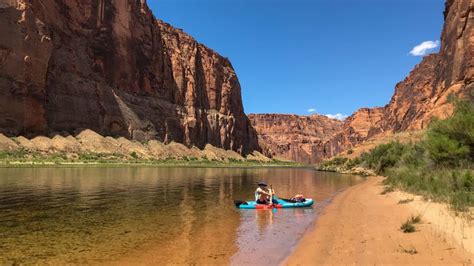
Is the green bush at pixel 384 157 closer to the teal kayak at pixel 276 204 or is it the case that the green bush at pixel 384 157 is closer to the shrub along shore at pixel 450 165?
the shrub along shore at pixel 450 165

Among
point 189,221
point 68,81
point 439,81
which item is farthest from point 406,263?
point 68,81

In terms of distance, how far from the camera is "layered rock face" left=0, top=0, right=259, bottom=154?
80938 millimetres

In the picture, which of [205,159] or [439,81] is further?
[205,159]

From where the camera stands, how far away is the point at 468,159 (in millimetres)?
22203

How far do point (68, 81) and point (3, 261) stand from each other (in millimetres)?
89943

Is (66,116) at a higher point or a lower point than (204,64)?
lower

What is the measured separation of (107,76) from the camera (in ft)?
351

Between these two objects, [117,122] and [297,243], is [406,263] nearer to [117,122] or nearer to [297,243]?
[297,243]

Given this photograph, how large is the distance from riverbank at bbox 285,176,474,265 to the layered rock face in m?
77.9

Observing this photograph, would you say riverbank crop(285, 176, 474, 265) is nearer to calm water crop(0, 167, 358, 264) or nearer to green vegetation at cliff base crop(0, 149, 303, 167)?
calm water crop(0, 167, 358, 264)

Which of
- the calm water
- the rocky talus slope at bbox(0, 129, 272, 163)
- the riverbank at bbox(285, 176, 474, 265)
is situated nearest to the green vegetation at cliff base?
the rocky talus slope at bbox(0, 129, 272, 163)

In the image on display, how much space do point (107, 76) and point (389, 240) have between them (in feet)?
343

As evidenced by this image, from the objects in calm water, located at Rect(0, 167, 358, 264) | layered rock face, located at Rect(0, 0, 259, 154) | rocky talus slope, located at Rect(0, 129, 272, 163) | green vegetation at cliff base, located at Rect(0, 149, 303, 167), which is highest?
layered rock face, located at Rect(0, 0, 259, 154)

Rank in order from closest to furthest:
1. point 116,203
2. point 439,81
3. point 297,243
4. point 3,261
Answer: point 3,261 < point 297,243 < point 116,203 < point 439,81
